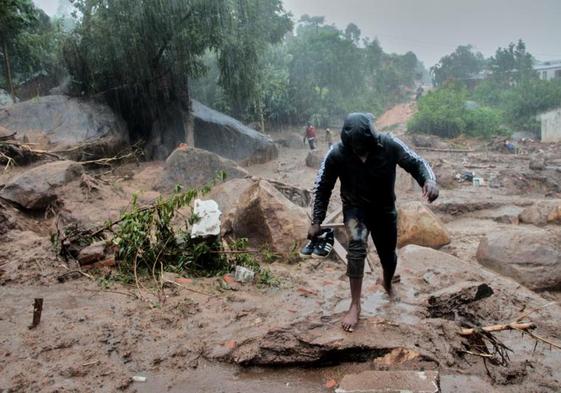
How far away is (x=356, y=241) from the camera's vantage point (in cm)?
348

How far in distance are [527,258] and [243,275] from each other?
384 cm

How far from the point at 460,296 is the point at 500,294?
109cm

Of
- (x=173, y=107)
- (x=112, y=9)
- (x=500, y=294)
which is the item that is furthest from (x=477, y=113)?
(x=500, y=294)

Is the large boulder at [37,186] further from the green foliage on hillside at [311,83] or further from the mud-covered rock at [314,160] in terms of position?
the green foliage on hillside at [311,83]

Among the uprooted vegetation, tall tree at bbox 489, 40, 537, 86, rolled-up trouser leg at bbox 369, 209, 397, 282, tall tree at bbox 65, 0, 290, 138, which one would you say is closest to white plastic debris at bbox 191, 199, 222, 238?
the uprooted vegetation

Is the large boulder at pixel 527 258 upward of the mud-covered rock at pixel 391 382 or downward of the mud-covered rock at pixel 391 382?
downward

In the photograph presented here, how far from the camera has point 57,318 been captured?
12.2 feet

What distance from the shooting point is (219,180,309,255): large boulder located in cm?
608

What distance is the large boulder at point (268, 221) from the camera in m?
6.08

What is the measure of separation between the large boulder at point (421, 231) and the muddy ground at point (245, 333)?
2044mm

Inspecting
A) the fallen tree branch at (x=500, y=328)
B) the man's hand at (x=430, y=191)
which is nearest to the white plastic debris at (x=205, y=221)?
the man's hand at (x=430, y=191)

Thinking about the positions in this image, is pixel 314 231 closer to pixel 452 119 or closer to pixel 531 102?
pixel 452 119

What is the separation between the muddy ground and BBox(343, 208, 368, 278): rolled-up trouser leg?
1.35ft

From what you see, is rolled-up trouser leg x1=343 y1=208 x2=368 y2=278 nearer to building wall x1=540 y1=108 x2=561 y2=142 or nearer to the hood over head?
the hood over head
